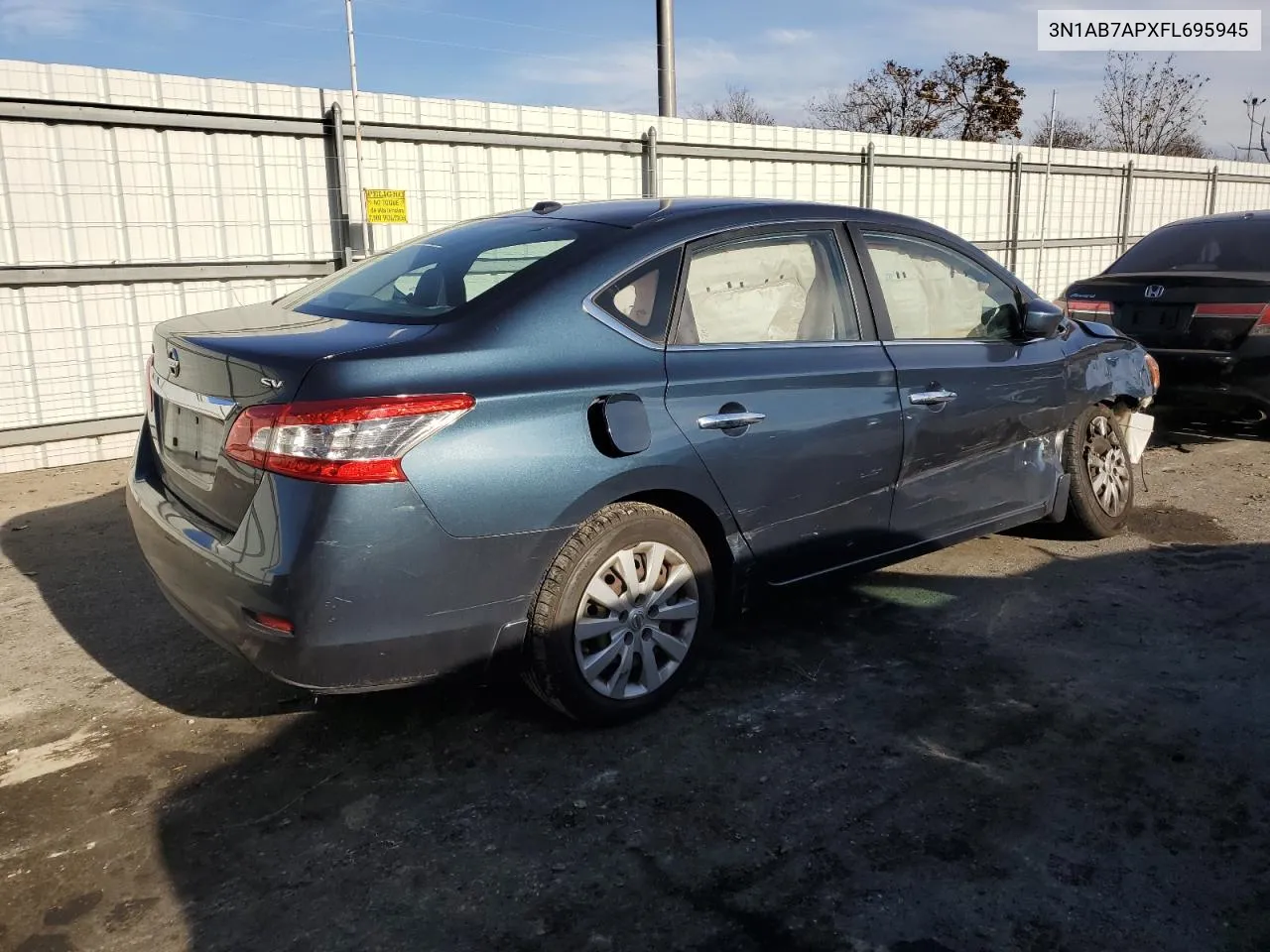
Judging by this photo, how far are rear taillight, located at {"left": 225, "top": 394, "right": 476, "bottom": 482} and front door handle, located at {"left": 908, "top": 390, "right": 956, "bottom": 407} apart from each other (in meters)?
1.98

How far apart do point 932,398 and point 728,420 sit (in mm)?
1046

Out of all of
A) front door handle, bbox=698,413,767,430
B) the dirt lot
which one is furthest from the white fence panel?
front door handle, bbox=698,413,767,430

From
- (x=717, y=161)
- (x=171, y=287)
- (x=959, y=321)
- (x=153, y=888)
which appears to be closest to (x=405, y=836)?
(x=153, y=888)

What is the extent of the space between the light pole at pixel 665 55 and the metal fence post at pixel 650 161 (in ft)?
9.65

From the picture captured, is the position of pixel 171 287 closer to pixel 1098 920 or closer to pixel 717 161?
pixel 717 161

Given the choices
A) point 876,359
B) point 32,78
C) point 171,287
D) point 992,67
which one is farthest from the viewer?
point 992,67

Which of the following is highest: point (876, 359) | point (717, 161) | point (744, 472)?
point (717, 161)

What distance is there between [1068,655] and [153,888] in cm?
312

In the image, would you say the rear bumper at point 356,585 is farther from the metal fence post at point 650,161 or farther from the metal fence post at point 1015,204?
the metal fence post at point 1015,204

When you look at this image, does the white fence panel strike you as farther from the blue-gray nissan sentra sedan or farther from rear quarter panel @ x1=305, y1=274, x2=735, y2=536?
rear quarter panel @ x1=305, y1=274, x2=735, y2=536

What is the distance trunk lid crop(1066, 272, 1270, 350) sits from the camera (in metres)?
6.77

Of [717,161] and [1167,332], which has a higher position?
[717,161]

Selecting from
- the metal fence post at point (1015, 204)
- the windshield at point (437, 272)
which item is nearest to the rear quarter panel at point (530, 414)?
the windshield at point (437, 272)

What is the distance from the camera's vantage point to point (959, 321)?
4.38 meters
